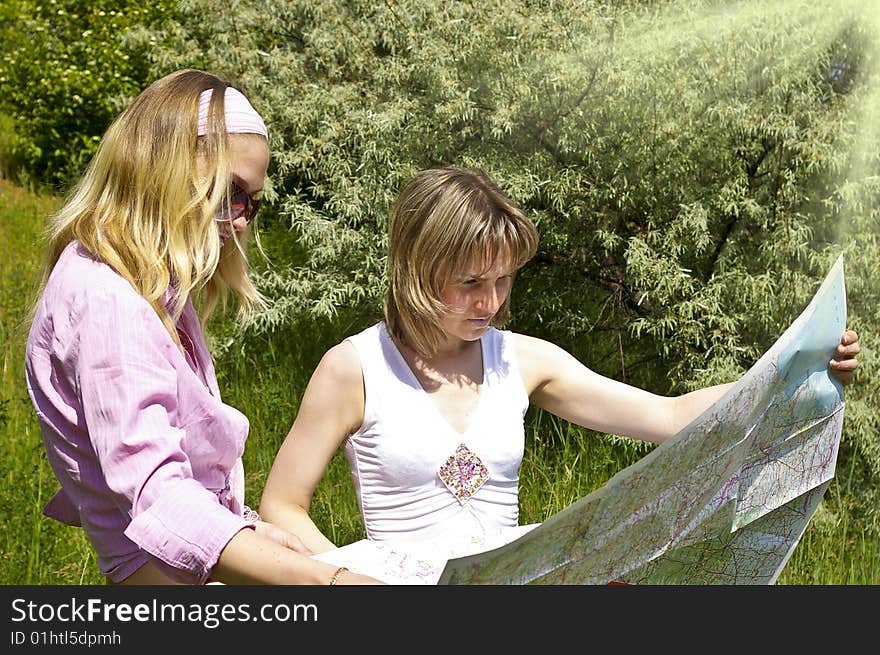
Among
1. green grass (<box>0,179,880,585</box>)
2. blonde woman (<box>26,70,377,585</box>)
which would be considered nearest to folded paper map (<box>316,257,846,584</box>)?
blonde woman (<box>26,70,377,585</box>)

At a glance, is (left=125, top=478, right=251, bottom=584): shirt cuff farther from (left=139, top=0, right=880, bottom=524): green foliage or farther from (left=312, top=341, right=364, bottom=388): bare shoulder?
(left=139, top=0, right=880, bottom=524): green foliage

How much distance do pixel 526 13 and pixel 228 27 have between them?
1572 mm

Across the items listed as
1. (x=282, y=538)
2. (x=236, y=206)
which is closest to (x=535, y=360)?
(x=282, y=538)

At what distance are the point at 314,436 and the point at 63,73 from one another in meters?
6.18

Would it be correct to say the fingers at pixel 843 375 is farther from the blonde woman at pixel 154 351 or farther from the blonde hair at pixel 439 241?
the blonde woman at pixel 154 351

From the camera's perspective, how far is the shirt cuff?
159cm

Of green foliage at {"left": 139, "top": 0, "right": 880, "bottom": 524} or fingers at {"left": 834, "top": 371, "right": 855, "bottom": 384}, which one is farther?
green foliage at {"left": 139, "top": 0, "right": 880, "bottom": 524}

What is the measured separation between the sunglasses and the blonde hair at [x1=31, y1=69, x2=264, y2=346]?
19 mm

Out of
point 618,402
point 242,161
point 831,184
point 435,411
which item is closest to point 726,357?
point 831,184

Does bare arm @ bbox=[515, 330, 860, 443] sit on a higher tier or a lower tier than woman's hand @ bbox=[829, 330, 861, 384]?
lower

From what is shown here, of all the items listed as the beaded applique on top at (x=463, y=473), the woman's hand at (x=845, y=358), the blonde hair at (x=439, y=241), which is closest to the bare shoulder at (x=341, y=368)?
the blonde hair at (x=439, y=241)

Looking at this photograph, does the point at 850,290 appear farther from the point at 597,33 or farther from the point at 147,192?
the point at 147,192

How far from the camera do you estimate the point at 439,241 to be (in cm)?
249

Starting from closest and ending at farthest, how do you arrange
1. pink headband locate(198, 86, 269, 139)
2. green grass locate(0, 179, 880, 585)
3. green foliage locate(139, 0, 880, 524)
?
pink headband locate(198, 86, 269, 139) < green grass locate(0, 179, 880, 585) < green foliage locate(139, 0, 880, 524)
